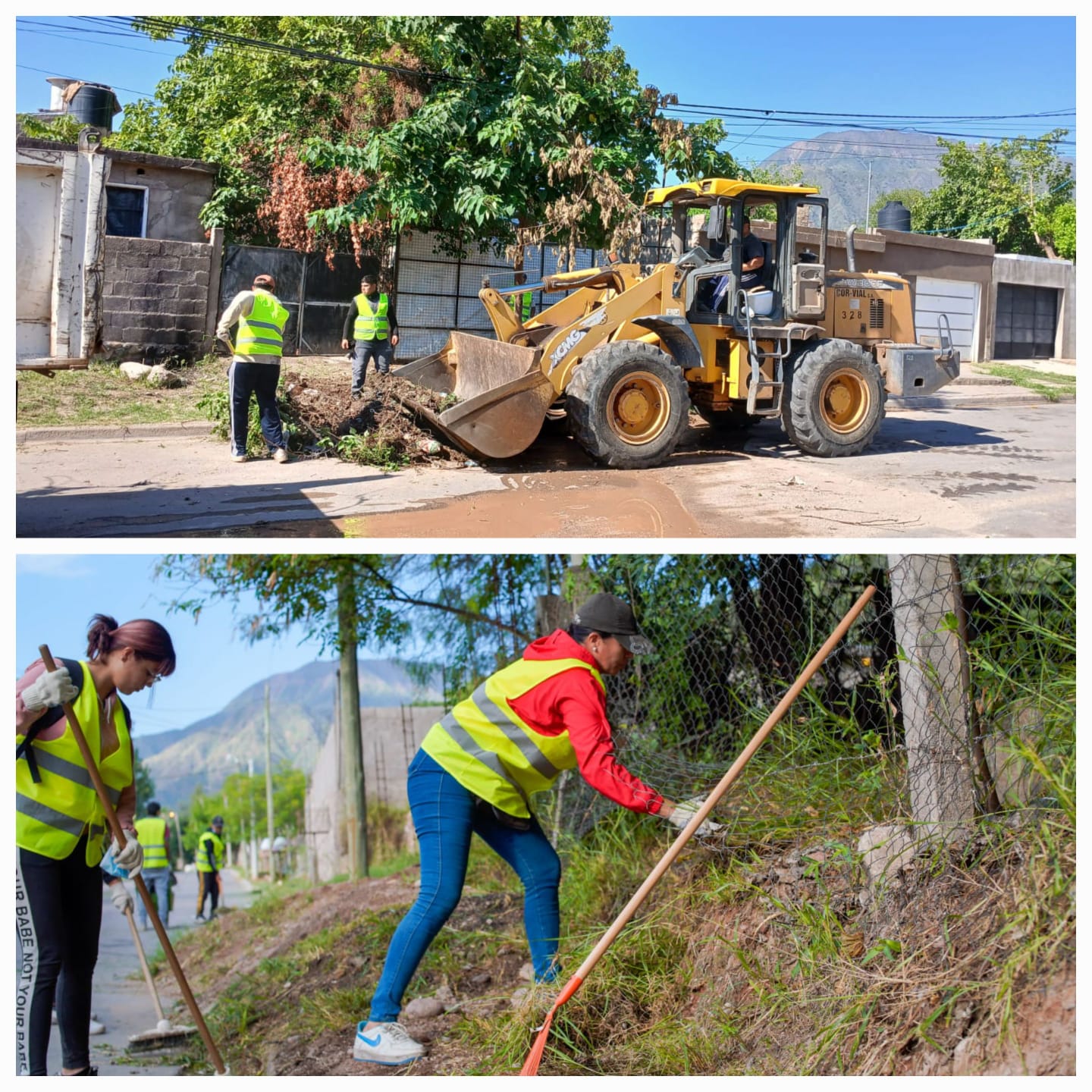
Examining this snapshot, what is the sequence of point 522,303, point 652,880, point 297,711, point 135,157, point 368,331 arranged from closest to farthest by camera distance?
point 652,880
point 368,331
point 522,303
point 135,157
point 297,711

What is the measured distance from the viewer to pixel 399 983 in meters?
3.41

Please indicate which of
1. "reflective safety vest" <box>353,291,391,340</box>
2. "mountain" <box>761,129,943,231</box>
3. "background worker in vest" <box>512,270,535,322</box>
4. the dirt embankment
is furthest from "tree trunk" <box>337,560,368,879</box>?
"mountain" <box>761,129,943,231</box>

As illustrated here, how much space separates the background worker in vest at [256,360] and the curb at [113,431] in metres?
1.28

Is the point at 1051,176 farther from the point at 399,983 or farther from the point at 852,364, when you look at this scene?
the point at 399,983

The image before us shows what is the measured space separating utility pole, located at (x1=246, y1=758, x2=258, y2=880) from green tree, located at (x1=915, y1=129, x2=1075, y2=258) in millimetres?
24477

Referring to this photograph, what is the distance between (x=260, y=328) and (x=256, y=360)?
0.77ft

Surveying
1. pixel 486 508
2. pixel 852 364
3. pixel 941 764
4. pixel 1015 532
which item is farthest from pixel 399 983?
pixel 852 364

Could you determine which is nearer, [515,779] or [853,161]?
[515,779]

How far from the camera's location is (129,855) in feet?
11.6

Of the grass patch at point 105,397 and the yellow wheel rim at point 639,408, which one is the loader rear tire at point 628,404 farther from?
the grass patch at point 105,397

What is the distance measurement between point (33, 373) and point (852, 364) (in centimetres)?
773

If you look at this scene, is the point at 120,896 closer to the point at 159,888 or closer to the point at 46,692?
the point at 46,692

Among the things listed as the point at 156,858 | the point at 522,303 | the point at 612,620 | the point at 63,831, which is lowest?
the point at 156,858

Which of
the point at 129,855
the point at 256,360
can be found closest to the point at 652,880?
the point at 129,855
